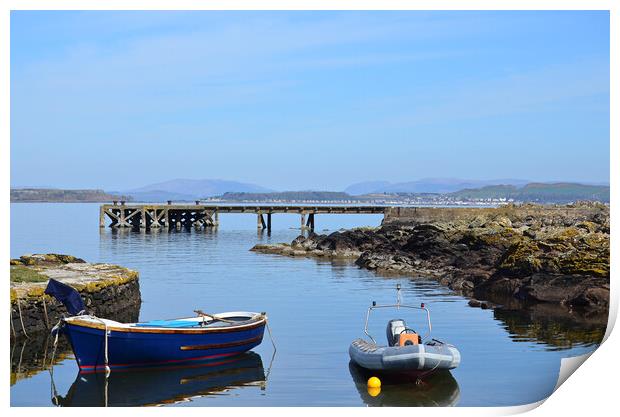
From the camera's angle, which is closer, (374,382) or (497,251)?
(374,382)

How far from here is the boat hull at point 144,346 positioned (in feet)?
66.2

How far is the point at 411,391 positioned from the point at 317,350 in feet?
16.9

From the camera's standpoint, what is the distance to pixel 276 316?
102ft

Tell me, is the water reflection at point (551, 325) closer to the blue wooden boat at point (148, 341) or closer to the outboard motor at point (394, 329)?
the outboard motor at point (394, 329)

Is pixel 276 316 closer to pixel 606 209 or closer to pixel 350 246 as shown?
pixel 350 246

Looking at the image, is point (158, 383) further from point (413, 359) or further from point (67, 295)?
point (413, 359)

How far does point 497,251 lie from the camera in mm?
45688

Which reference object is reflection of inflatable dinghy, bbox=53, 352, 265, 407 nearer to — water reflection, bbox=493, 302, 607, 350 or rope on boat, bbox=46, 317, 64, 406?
rope on boat, bbox=46, 317, 64, 406

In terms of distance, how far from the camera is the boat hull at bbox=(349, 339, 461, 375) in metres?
19.6

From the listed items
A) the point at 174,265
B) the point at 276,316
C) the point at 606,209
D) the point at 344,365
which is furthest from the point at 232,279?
the point at 606,209

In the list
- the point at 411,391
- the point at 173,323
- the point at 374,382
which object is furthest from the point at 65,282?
the point at 411,391

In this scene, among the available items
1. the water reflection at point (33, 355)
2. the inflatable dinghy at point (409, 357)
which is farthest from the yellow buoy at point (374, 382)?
the water reflection at point (33, 355)

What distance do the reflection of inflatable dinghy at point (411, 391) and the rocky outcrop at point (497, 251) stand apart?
13.1 m
